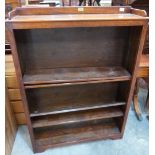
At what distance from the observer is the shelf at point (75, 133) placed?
65.4 inches

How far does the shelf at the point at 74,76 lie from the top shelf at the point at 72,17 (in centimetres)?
41

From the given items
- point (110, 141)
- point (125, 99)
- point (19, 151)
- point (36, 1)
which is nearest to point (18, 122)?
point (19, 151)

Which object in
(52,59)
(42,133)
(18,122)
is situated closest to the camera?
(52,59)

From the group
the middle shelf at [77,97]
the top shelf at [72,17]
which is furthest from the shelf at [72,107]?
the top shelf at [72,17]

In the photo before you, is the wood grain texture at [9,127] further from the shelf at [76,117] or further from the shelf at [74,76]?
the shelf at [74,76]

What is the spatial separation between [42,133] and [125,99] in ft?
2.90

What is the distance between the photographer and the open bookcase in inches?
45.6

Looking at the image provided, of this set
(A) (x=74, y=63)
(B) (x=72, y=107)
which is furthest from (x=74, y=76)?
(B) (x=72, y=107)

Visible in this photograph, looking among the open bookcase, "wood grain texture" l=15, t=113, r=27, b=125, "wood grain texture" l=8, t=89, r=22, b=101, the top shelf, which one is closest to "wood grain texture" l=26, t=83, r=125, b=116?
the open bookcase

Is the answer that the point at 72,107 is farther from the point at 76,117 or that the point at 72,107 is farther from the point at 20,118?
the point at 20,118

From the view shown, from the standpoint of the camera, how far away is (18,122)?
1.89 metres

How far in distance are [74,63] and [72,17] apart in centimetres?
42
